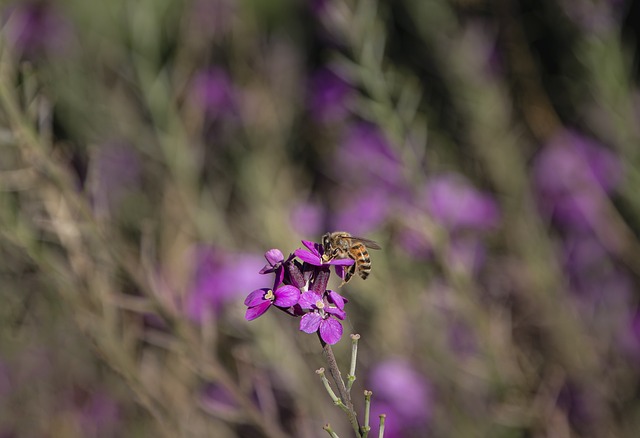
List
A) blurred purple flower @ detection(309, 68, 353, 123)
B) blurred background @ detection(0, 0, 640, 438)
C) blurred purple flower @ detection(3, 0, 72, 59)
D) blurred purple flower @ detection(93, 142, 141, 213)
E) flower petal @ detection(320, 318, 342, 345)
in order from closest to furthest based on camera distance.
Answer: flower petal @ detection(320, 318, 342, 345) < blurred background @ detection(0, 0, 640, 438) < blurred purple flower @ detection(309, 68, 353, 123) < blurred purple flower @ detection(93, 142, 141, 213) < blurred purple flower @ detection(3, 0, 72, 59)

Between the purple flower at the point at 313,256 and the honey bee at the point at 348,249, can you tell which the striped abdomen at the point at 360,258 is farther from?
the purple flower at the point at 313,256

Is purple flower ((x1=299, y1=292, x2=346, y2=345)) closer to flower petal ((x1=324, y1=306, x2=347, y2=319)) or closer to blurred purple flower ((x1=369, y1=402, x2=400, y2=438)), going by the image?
flower petal ((x1=324, y1=306, x2=347, y2=319))

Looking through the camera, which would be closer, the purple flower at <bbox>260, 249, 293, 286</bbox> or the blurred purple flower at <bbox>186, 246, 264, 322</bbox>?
the purple flower at <bbox>260, 249, 293, 286</bbox>

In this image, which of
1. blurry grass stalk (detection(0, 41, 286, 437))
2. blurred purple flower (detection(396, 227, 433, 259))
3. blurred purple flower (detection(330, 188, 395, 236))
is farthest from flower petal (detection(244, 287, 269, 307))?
blurred purple flower (detection(330, 188, 395, 236))

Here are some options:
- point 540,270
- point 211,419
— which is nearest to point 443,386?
point 540,270

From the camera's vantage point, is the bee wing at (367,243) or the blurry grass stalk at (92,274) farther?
the blurry grass stalk at (92,274)

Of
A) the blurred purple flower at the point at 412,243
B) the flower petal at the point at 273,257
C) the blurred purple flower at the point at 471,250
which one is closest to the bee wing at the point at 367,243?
the flower petal at the point at 273,257

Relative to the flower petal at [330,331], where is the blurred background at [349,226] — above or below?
below

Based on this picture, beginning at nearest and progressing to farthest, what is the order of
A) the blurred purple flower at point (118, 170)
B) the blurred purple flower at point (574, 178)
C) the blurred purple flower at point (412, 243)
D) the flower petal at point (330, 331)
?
the flower petal at point (330, 331)
the blurred purple flower at point (412, 243)
the blurred purple flower at point (574, 178)
the blurred purple flower at point (118, 170)
